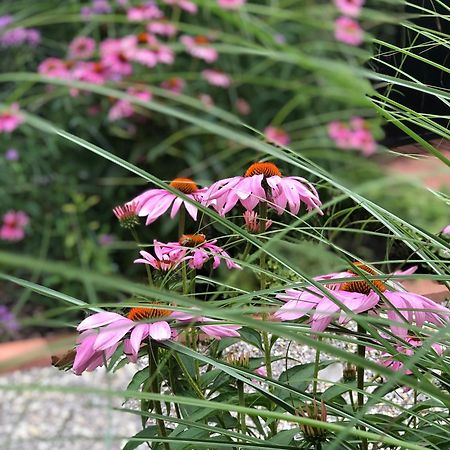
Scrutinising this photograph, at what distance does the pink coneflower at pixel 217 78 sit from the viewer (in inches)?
95.1

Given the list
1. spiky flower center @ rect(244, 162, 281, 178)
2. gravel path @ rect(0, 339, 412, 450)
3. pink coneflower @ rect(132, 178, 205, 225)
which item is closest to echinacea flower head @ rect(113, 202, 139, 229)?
pink coneflower @ rect(132, 178, 205, 225)

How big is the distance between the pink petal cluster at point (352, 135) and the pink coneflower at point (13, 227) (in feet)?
2.76

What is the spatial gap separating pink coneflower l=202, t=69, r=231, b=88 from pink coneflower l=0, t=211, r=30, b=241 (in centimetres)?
61

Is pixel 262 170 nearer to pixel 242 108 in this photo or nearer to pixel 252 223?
pixel 252 223

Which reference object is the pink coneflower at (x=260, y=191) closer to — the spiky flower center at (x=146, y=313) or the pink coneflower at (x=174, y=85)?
the spiky flower center at (x=146, y=313)

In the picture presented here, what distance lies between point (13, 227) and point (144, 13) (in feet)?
2.16

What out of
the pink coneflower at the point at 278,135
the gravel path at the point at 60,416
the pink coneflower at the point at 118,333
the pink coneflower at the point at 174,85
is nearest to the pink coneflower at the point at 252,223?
the pink coneflower at the point at 118,333

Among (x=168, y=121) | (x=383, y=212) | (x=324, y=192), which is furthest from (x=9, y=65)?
(x=383, y=212)

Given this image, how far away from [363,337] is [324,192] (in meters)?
0.87

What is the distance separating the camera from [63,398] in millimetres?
1879

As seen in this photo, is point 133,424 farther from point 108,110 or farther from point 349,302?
point 349,302

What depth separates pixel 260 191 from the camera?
715 millimetres

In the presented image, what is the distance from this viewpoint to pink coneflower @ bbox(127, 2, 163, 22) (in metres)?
2.40

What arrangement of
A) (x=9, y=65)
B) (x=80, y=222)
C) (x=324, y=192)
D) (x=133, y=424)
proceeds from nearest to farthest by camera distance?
(x=324, y=192) < (x=133, y=424) < (x=80, y=222) < (x=9, y=65)
